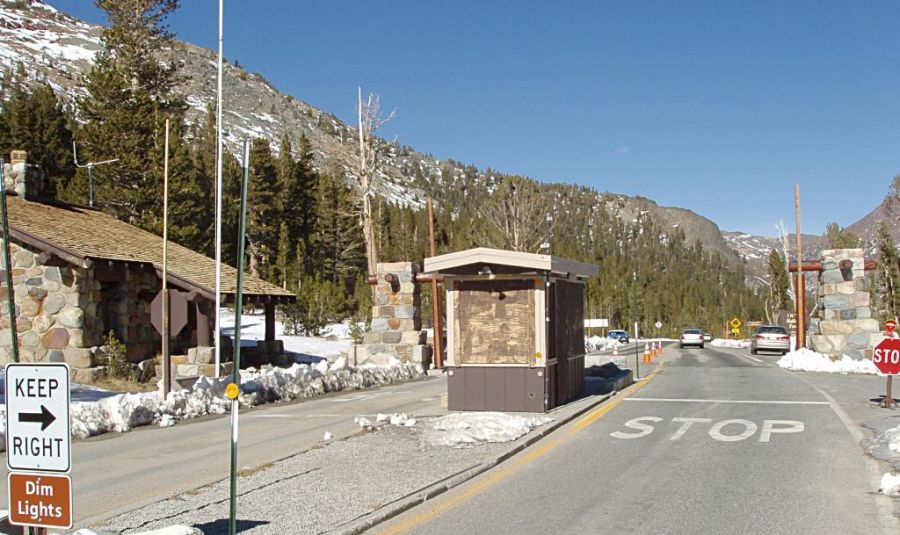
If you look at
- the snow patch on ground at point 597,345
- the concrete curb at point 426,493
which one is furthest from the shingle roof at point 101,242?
the snow patch on ground at point 597,345

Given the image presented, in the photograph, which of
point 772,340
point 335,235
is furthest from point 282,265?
point 772,340

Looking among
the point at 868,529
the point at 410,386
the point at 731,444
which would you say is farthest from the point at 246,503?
the point at 410,386

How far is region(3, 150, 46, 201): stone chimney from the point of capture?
88.5 ft

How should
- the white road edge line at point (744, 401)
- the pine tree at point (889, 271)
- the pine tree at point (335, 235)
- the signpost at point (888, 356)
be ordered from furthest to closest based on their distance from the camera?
the pine tree at point (335, 235) < the pine tree at point (889, 271) < the white road edge line at point (744, 401) < the signpost at point (888, 356)

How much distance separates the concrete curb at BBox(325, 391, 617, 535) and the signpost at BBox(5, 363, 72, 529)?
2432 mm

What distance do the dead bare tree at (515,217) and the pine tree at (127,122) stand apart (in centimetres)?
1786

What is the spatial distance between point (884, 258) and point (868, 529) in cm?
7601

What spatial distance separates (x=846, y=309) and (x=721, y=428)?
1918 cm

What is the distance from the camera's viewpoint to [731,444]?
12125mm

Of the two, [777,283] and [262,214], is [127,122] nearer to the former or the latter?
[262,214]

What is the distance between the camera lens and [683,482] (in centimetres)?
951

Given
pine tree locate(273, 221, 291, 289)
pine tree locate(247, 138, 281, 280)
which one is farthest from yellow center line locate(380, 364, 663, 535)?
pine tree locate(247, 138, 281, 280)

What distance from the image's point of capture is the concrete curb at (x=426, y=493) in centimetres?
745

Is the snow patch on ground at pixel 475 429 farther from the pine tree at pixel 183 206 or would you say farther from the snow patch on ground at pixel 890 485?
the pine tree at pixel 183 206
